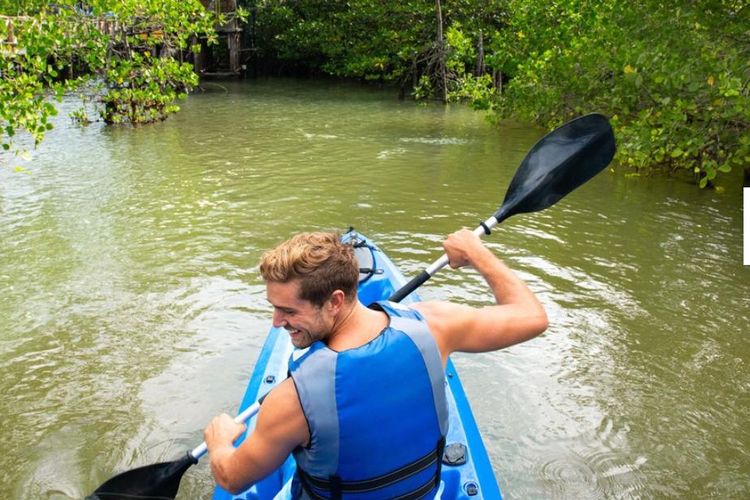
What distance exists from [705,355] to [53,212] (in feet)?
22.2

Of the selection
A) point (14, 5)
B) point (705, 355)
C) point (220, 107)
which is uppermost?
point (14, 5)

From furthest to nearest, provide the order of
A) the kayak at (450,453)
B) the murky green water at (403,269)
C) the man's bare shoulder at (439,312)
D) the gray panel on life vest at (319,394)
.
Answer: the murky green water at (403,269), the kayak at (450,453), the man's bare shoulder at (439,312), the gray panel on life vest at (319,394)

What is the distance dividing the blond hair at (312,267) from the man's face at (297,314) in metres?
0.02

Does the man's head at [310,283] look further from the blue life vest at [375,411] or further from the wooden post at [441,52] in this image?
the wooden post at [441,52]

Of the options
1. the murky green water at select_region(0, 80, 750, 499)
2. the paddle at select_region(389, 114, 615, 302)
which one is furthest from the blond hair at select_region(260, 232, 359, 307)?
the murky green water at select_region(0, 80, 750, 499)

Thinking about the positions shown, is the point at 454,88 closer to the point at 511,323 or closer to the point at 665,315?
the point at 665,315

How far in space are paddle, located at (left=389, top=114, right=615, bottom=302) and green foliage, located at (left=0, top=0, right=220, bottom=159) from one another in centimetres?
388

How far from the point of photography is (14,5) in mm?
6285

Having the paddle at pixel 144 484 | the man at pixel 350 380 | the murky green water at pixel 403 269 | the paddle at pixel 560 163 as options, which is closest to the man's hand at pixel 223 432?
the man at pixel 350 380

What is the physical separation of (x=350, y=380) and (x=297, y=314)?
0.77 ft

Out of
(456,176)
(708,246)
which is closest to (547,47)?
(456,176)

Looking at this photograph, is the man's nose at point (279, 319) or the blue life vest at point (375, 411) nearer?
the blue life vest at point (375, 411)

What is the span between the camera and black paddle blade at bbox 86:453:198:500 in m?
2.83

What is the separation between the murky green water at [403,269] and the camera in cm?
394
